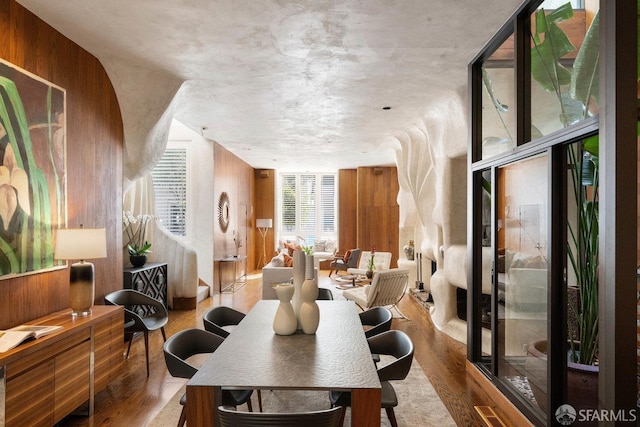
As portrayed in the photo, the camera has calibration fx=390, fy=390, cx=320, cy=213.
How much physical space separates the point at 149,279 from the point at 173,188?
110 inches

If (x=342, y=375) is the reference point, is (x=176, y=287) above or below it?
below

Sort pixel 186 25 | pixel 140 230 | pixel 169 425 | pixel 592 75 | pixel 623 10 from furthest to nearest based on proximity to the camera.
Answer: pixel 140 230 → pixel 186 25 → pixel 169 425 → pixel 592 75 → pixel 623 10

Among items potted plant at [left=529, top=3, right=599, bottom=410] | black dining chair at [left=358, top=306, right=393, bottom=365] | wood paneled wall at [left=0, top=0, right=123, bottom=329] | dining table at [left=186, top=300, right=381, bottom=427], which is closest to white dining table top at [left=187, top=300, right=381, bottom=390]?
dining table at [left=186, top=300, right=381, bottom=427]

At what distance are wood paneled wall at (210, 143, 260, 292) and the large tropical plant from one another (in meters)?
6.15

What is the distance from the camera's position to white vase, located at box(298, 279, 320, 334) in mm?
2477

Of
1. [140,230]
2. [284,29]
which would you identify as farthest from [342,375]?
[140,230]

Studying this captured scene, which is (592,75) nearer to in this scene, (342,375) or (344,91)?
(342,375)

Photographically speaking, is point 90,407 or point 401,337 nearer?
point 401,337

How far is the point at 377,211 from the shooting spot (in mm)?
11328

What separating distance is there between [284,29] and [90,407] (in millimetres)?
3262

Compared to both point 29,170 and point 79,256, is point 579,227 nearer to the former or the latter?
point 79,256

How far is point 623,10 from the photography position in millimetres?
1787

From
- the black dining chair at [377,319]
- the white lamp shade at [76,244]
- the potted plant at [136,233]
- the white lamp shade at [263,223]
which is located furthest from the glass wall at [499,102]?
the white lamp shade at [263,223]

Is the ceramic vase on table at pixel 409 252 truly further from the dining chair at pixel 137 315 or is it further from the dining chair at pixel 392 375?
the dining chair at pixel 392 375
